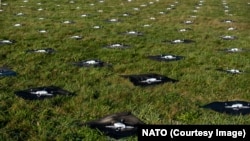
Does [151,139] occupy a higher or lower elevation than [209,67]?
higher

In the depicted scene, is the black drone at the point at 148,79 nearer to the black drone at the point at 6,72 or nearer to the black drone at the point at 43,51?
the black drone at the point at 6,72

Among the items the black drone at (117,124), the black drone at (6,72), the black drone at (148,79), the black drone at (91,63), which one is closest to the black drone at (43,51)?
the black drone at (91,63)

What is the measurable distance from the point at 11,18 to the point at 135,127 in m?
14.2

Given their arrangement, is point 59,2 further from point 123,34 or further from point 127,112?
point 127,112

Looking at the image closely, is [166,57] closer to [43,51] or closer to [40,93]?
[43,51]

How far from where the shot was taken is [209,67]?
11.5m

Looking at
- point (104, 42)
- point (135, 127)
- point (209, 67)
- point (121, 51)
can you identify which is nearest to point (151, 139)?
point (135, 127)

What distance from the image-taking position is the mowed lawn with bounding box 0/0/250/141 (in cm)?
752

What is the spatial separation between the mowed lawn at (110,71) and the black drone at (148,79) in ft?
Answer: 0.74

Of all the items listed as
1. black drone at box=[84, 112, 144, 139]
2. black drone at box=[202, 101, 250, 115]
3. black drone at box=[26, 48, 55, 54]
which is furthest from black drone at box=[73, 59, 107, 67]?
black drone at box=[202, 101, 250, 115]

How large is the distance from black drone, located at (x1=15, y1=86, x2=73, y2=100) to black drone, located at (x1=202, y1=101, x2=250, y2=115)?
302 centimetres

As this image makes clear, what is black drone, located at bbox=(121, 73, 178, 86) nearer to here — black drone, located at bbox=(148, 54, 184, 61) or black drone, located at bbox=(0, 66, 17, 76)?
black drone, located at bbox=(148, 54, 184, 61)
